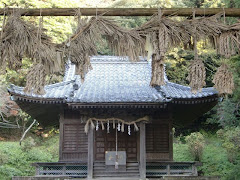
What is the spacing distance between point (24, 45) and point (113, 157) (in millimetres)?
7553

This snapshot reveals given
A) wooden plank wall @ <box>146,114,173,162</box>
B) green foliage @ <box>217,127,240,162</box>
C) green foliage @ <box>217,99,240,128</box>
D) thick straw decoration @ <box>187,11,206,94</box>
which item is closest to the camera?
thick straw decoration @ <box>187,11,206,94</box>

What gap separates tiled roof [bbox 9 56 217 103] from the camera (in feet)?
34.3

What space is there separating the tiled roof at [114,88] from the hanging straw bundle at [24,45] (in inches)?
Answer: 195

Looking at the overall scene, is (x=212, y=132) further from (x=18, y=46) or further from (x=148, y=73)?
(x=18, y=46)

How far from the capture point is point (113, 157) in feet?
36.8

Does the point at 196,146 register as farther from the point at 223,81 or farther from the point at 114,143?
the point at 223,81

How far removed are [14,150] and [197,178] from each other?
10.9 meters

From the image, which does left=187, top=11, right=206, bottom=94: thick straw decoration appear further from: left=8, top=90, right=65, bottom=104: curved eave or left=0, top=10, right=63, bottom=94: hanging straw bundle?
left=8, top=90, right=65, bottom=104: curved eave

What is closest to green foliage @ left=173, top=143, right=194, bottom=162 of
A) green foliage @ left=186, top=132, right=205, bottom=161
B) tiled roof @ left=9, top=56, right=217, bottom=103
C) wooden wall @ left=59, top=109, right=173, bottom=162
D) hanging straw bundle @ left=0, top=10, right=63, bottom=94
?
green foliage @ left=186, top=132, right=205, bottom=161

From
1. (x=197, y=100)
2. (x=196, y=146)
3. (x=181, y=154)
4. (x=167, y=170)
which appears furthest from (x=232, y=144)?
(x=197, y=100)

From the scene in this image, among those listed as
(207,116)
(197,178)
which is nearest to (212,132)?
(207,116)

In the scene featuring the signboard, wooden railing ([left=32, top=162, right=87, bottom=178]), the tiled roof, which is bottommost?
wooden railing ([left=32, top=162, right=87, bottom=178])

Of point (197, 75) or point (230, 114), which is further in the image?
point (230, 114)

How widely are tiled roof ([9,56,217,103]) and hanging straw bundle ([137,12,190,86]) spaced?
15.5 ft
